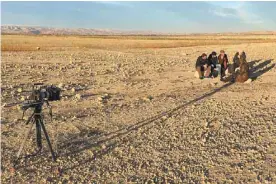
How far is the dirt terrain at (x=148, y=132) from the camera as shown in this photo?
7.66 meters

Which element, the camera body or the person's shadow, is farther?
the person's shadow

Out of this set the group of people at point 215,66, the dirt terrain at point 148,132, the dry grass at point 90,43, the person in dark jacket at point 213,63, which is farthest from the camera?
the dry grass at point 90,43

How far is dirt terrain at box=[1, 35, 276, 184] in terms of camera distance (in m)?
7.66

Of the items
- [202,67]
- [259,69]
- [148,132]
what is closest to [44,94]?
[148,132]

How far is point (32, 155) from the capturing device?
26.8ft

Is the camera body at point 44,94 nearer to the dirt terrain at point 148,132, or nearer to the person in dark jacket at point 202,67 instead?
the dirt terrain at point 148,132

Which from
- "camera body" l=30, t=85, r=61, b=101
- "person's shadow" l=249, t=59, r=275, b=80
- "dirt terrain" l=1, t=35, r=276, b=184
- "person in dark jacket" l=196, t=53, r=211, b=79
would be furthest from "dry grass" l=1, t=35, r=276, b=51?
"camera body" l=30, t=85, r=61, b=101

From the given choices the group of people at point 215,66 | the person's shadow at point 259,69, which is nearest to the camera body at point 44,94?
the group of people at point 215,66

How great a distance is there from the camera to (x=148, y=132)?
980 centimetres

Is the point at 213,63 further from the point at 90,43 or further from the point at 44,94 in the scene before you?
the point at 90,43

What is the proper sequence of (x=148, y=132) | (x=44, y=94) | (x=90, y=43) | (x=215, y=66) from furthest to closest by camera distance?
(x=90, y=43) < (x=215, y=66) < (x=148, y=132) < (x=44, y=94)

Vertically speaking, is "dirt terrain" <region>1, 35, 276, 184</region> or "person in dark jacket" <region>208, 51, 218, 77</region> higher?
"person in dark jacket" <region>208, 51, 218, 77</region>

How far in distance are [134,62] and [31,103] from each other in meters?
16.3

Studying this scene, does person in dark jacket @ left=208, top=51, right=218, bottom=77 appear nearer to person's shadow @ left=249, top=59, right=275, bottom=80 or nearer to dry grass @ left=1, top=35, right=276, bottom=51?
person's shadow @ left=249, top=59, right=275, bottom=80
